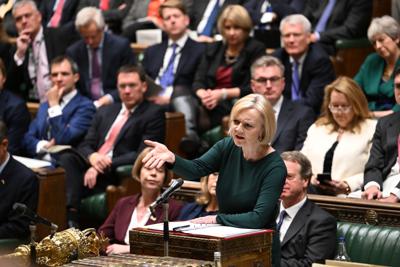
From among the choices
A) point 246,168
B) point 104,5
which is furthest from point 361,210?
point 104,5

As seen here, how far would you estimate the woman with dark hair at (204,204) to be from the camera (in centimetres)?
641

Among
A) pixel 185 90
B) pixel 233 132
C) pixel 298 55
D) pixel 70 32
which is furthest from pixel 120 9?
pixel 233 132

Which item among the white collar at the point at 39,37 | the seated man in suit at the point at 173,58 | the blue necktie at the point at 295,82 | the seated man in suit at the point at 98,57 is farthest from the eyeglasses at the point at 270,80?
the white collar at the point at 39,37

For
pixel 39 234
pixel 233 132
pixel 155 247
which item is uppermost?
pixel 233 132

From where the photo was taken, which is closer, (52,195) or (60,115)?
(52,195)

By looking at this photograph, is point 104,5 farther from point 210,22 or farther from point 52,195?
point 52,195

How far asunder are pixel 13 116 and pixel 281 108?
7.27 ft

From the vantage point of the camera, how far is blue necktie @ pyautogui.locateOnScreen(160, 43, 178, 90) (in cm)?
895

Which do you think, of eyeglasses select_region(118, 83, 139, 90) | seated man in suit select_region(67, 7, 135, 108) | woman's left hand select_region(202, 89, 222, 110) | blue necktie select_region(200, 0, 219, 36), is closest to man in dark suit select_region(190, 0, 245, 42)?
blue necktie select_region(200, 0, 219, 36)

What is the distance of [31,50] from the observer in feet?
31.6

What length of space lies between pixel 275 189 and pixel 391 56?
3087 mm

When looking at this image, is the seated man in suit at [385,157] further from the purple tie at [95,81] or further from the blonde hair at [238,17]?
the purple tie at [95,81]

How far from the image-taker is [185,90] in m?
8.70

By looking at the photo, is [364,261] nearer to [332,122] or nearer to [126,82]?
[332,122]
